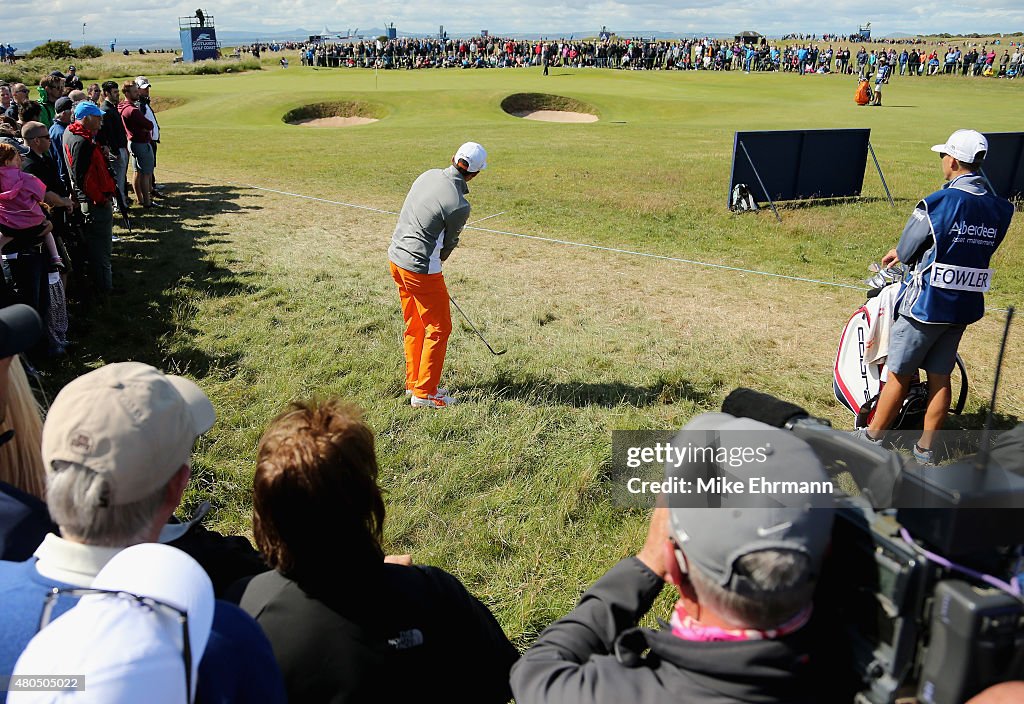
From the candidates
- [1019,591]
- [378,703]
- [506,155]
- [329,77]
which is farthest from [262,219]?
[329,77]

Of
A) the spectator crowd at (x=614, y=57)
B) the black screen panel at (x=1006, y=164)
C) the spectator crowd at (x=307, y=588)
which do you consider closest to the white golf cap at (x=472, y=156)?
the spectator crowd at (x=307, y=588)

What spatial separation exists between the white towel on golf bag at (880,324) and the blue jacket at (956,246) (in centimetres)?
59

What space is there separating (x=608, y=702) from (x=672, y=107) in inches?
1362

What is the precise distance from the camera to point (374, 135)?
1015 inches

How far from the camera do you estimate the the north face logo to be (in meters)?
1.57

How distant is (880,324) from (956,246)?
0.95 meters

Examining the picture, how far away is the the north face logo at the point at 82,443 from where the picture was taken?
61.9 inches

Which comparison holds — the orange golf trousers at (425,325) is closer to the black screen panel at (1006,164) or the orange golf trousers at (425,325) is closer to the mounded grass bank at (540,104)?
the black screen panel at (1006,164)

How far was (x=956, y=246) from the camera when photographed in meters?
4.50

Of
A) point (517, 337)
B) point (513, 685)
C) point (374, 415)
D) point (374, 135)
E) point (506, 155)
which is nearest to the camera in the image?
point (513, 685)

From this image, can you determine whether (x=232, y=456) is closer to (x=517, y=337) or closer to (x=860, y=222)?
(x=517, y=337)

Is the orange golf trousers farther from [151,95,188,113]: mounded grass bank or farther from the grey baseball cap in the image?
[151,95,188,113]: mounded grass bank

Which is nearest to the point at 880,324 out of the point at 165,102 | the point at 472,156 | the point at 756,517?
the point at 472,156

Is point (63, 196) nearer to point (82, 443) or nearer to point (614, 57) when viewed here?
point (82, 443)
